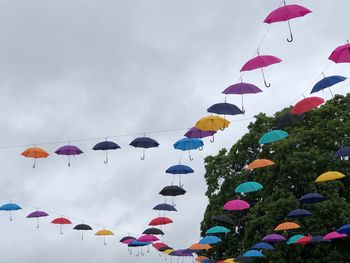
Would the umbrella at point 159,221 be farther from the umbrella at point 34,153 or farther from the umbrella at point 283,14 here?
the umbrella at point 283,14

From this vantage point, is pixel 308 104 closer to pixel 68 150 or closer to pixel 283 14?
pixel 283 14

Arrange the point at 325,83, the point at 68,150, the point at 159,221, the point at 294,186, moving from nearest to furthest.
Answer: the point at 325,83, the point at 68,150, the point at 159,221, the point at 294,186

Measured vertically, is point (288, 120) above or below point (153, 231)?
above

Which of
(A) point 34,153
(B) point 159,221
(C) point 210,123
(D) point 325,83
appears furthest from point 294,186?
(A) point 34,153

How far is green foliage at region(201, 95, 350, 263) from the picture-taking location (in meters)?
21.9

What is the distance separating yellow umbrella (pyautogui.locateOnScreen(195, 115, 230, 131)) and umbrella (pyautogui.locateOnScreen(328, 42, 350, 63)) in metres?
3.97

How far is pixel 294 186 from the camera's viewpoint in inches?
927

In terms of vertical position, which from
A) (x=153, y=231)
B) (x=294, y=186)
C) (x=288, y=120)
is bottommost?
(x=153, y=231)

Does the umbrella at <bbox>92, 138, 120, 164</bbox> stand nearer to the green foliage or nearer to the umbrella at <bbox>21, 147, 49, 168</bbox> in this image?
the umbrella at <bbox>21, 147, 49, 168</bbox>

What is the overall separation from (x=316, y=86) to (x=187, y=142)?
4374 mm

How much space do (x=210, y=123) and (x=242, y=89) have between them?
161cm

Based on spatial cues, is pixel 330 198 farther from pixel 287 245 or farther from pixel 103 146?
pixel 103 146

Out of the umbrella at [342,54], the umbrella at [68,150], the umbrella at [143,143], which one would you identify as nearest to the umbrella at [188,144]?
the umbrella at [143,143]

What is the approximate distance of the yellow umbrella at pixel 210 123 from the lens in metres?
15.1
